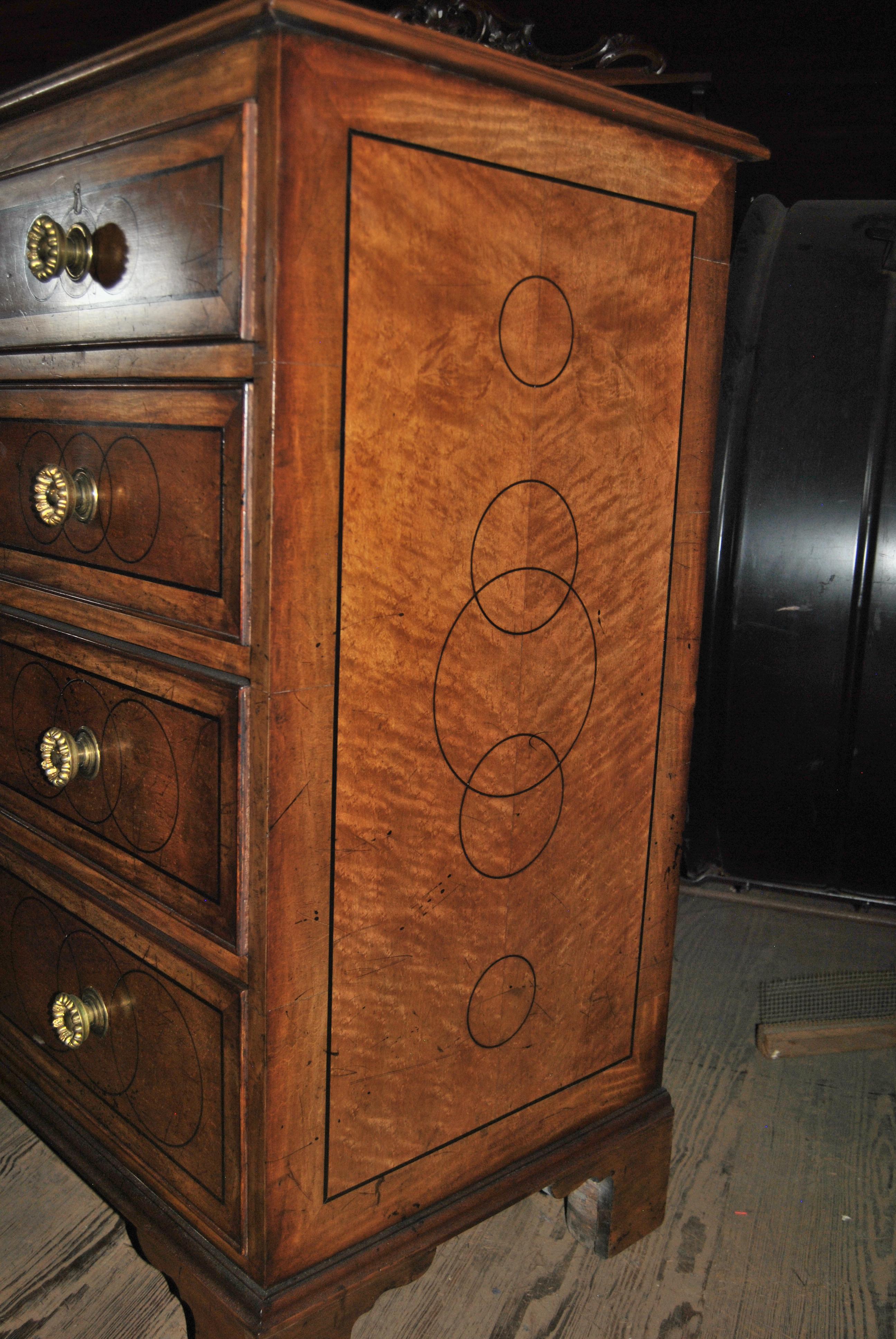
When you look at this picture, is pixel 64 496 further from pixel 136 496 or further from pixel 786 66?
pixel 786 66

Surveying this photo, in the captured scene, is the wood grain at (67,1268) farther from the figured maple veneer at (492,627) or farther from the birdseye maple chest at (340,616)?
the figured maple veneer at (492,627)

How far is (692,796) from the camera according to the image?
209 centimetres

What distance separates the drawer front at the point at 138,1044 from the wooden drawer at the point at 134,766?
85 millimetres

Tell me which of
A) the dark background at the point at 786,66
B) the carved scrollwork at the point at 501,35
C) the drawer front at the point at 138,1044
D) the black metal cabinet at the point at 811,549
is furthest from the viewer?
the dark background at the point at 786,66

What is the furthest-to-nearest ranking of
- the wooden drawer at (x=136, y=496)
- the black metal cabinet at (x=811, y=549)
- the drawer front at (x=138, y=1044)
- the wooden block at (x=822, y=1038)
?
the black metal cabinet at (x=811, y=549) → the wooden block at (x=822, y=1038) → the drawer front at (x=138, y=1044) → the wooden drawer at (x=136, y=496)

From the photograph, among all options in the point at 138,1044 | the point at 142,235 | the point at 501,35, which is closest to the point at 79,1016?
the point at 138,1044

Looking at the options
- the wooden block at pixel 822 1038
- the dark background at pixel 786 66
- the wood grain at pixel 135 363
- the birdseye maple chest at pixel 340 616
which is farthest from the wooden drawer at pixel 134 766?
the dark background at pixel 786 66

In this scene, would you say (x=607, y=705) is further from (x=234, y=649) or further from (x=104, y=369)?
(x=104, y=369)

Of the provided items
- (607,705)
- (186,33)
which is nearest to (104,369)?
(186,33)

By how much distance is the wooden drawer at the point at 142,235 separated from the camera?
2.66 feet

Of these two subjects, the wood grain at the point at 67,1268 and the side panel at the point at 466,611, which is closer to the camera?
the side panel at the point at 466,611

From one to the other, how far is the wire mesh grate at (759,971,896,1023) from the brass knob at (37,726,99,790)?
1.17 meters

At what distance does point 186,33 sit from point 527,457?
0.42m

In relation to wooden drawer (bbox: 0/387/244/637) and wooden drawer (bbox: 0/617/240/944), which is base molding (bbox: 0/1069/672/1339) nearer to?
wooden drawer (bbox: 0/617/240/944)
